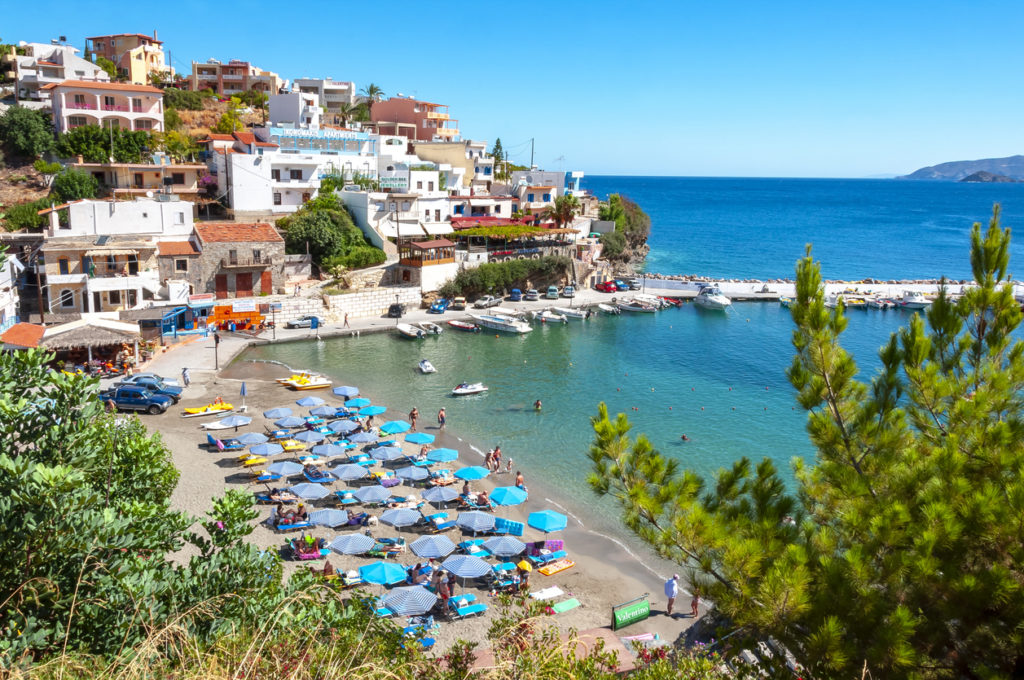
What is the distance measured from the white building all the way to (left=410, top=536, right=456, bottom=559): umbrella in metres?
63.3

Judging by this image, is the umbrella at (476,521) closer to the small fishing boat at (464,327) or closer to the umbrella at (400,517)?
the umbrella at (400,517)

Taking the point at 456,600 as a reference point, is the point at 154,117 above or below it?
above

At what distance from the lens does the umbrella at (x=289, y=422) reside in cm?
2656

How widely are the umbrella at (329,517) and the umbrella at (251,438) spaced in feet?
20.6

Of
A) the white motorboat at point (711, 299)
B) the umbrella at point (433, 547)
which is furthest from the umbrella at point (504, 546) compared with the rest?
the white motorboat at point (711, 299)

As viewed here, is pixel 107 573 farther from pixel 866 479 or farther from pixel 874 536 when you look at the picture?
pixel 866 479

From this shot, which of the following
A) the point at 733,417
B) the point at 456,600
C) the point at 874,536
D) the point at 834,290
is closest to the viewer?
the point at 874,536

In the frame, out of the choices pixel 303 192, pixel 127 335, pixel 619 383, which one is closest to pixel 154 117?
pixel 303 192

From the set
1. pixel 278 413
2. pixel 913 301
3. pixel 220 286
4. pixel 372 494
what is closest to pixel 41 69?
pixel 220 286

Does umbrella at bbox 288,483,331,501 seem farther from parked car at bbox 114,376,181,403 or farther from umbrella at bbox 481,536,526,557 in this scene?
parked car at bbox 114,376,181,403

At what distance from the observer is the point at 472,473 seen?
23.0 m

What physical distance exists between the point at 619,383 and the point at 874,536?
94.9ft

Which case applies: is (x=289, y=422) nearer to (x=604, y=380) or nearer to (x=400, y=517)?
(x=400, y=517)

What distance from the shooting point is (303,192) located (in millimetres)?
56281
